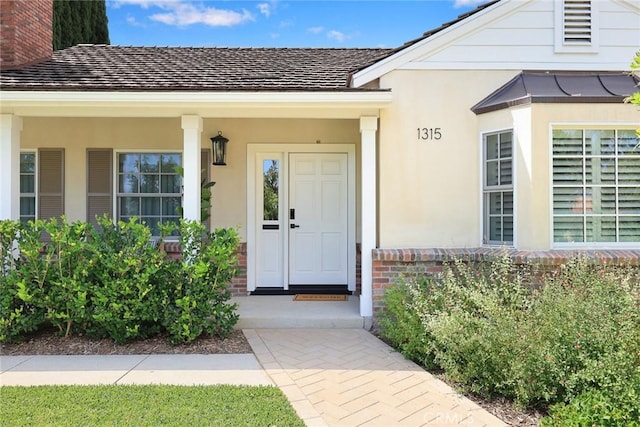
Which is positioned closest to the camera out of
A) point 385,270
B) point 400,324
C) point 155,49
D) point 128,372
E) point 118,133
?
point 128,372

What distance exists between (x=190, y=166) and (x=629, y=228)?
596 centimetres

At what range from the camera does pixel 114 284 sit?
4980 mm

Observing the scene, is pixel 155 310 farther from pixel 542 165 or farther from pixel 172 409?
pixel 542 165

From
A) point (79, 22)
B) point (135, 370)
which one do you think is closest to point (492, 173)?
point (135, 370)

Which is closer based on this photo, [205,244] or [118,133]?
[205,244]

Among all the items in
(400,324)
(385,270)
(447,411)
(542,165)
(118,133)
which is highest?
(118,133)

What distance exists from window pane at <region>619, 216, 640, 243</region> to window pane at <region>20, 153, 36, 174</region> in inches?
359

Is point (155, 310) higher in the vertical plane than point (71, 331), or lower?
higher

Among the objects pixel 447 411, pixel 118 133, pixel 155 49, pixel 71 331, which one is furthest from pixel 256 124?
pixel 447 411

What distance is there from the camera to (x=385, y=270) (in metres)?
5.85

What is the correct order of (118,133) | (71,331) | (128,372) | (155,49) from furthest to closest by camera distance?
(155,49) < (118,133) < (71,331) < (128,372)

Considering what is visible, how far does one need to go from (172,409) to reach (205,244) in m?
2.41

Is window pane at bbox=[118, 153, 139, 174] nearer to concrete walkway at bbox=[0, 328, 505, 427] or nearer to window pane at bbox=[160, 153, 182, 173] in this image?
window pane at bbox=[160, 153, 182, 173]

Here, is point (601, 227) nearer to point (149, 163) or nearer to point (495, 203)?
point (495, 203)
